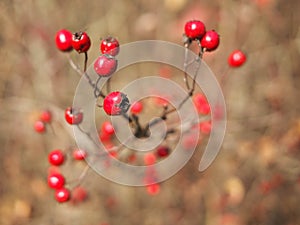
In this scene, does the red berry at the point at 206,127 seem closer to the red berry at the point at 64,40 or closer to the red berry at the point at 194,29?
the red berry at the point at 194,29

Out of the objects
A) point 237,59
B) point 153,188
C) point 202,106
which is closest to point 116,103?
point 237,59

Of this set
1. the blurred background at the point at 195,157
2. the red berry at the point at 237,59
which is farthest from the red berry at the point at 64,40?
the blurred background at the point at 195,157

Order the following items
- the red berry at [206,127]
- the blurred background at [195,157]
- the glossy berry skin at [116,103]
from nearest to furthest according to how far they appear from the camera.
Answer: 1. the glossy berry skin at [116,103]
2. the red berry at [206,127]
3. the blurred background at [195,157]

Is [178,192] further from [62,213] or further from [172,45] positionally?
[172,45]

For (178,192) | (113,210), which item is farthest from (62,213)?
(178,192)

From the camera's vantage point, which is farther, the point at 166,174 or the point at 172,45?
the point at 172,45

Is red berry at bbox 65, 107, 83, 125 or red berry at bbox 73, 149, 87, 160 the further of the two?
red berry at bbox 73, 149, 87, 160

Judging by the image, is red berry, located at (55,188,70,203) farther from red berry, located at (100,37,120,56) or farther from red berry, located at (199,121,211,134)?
red berry, located at (199,121,211,134)

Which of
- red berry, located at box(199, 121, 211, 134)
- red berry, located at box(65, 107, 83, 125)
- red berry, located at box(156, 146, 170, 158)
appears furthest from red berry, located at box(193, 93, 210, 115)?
red berry, located at box(65, 107, 83, 125)
